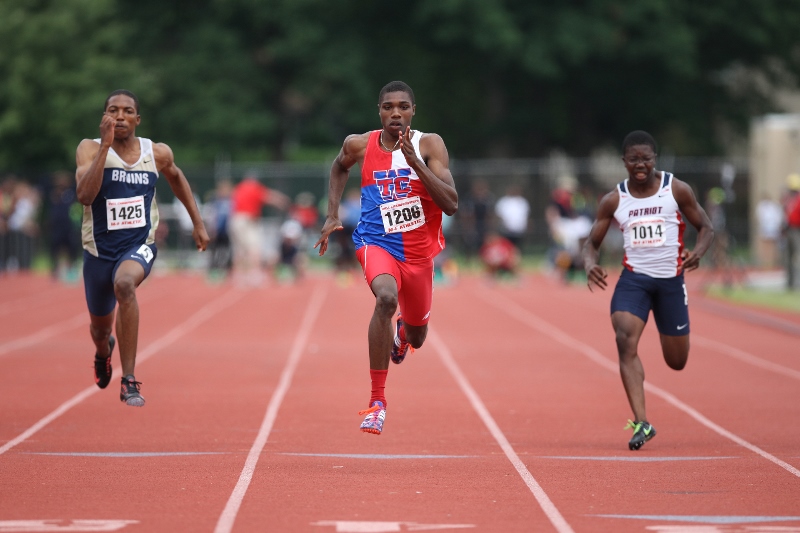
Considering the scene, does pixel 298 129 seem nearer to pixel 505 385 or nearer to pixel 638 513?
pixel 505 385

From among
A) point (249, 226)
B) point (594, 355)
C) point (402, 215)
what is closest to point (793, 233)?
point (594, 355)

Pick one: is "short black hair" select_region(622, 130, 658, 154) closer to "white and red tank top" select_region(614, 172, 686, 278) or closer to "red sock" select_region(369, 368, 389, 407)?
"white and red tank top" select_region(614, 172, 686, 278)

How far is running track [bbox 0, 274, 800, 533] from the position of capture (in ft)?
20.1

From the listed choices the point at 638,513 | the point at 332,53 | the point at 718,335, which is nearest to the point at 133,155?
the point at 638,513

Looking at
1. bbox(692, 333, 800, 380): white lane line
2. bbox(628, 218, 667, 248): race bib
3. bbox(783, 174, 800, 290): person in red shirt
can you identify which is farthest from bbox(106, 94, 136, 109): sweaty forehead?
bbox(783, 174, 800, 290): person in red shirt

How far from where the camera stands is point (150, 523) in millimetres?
5773

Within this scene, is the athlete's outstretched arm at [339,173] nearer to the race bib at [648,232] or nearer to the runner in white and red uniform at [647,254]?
the runner in white and red uniform at [647,254]

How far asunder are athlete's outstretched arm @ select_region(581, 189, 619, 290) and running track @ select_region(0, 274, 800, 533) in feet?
3.51

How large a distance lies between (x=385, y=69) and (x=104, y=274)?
1485 inches

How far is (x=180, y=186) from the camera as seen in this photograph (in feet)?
30.9

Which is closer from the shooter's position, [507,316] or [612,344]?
[612,344]

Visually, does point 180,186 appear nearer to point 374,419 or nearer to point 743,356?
point 374,419

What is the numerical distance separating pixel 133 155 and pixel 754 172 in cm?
2782

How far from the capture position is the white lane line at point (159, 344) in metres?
8.77
